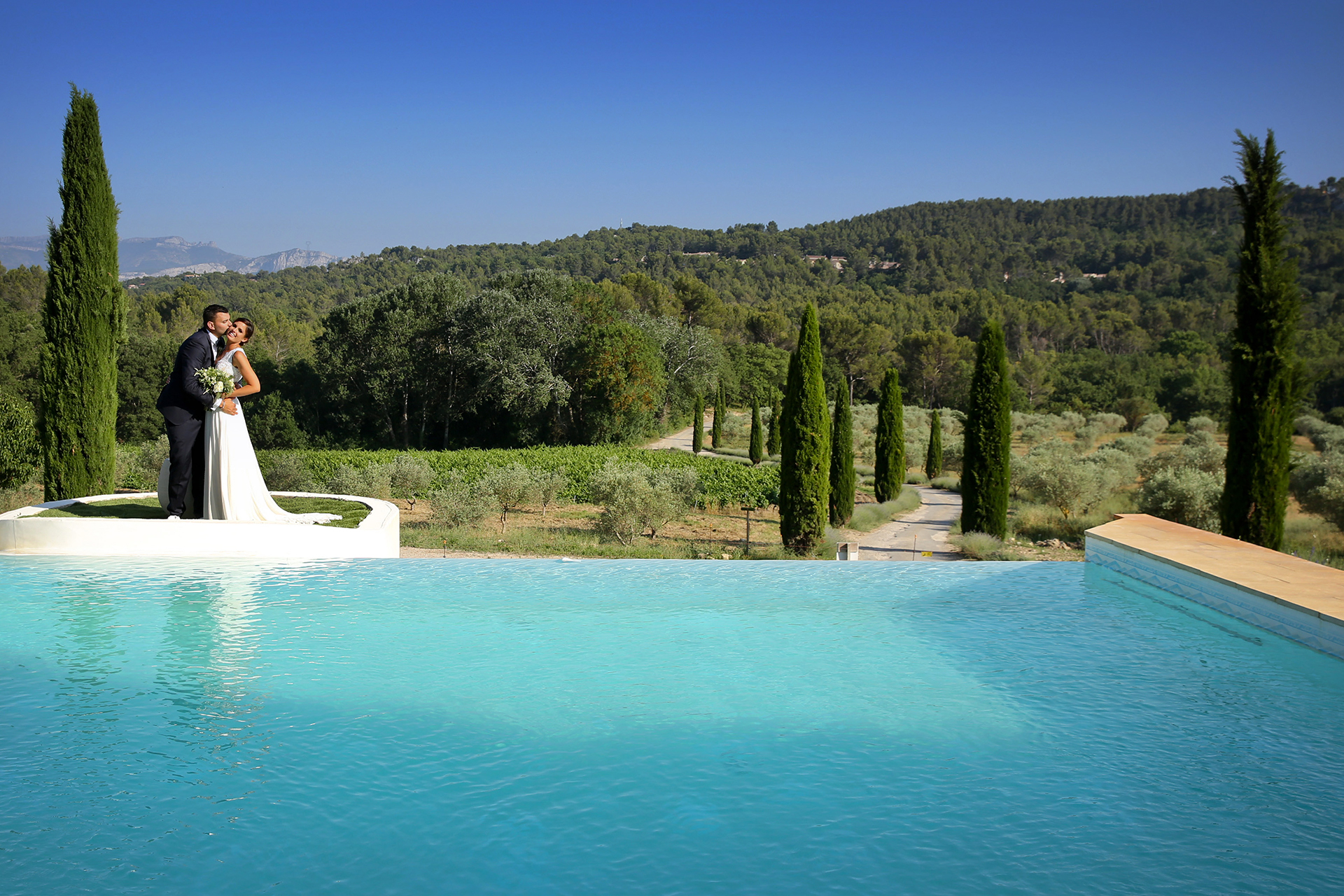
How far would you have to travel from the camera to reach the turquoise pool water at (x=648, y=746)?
330 cm

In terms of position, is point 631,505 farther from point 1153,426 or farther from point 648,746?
point 1153,426

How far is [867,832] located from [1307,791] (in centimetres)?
217

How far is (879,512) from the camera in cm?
1953

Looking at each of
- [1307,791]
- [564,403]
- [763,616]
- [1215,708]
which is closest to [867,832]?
[1307,791]

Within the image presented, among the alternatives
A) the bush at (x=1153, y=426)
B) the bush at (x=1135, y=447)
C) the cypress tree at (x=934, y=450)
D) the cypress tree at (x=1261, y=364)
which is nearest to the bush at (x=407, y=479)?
the cypress tree at (x=1261, y=364)

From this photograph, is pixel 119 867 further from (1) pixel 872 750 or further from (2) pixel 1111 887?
(2) pixel 1111 887

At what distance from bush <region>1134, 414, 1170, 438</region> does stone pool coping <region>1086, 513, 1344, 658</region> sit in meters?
29.9

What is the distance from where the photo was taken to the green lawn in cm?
932

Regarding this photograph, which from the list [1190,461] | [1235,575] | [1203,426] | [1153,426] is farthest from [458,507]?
[1153,426]

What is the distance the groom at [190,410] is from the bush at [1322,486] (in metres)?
16.4

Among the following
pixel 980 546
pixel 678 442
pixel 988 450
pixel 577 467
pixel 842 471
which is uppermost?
pixel 988 450

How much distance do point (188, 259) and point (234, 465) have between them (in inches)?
3026

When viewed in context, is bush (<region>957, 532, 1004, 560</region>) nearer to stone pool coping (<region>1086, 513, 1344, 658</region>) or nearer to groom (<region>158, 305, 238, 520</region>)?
stone pool coping (<region>1086, 513, 1344, 658</region>)

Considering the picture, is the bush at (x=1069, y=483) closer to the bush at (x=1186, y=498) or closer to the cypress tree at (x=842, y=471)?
the bush at (x=1186, y=498)
